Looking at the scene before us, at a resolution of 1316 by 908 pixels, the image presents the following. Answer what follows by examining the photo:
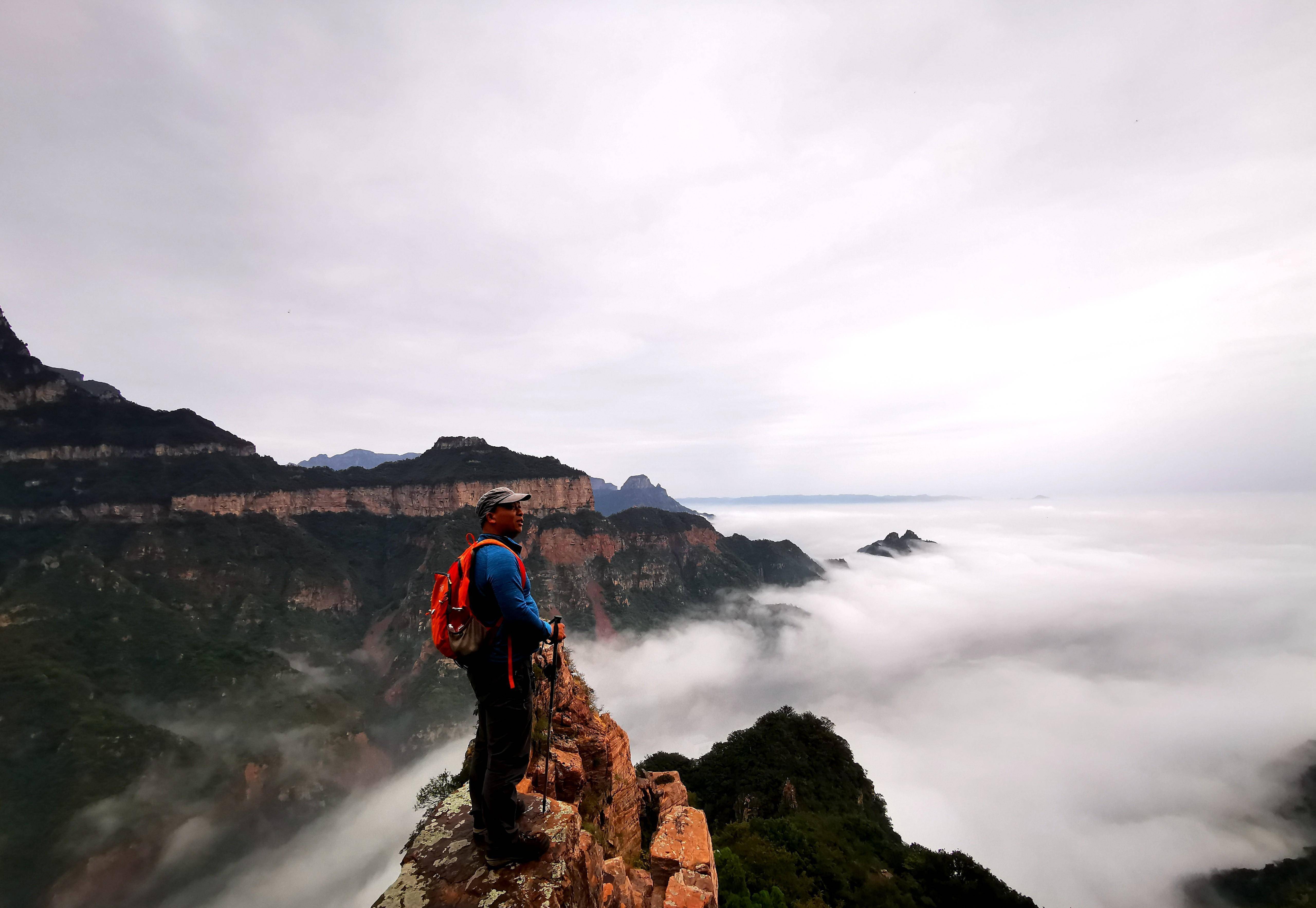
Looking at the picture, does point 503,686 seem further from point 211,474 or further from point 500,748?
point 211,474

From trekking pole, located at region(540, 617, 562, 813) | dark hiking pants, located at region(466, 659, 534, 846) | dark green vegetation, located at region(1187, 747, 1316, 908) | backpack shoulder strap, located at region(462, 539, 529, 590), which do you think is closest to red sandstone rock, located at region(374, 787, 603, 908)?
trekking pole, located at region(540, 617, 562, 813)

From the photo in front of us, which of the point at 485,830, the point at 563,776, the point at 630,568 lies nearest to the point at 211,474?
the point at 630,568

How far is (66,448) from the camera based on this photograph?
83750mm

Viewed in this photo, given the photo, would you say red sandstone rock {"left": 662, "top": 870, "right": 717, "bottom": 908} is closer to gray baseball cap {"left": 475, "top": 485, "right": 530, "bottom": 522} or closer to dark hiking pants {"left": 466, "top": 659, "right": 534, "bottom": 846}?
dark hiking pants {"left": 466, "top": 659, "right": 534, "bottom": 846}

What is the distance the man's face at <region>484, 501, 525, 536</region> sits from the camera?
543 centimetres

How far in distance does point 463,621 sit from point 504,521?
46.3 inches

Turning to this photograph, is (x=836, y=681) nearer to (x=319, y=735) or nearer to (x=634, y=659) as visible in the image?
(x=634, y=659)

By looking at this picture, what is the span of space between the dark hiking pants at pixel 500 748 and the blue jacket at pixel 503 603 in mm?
287

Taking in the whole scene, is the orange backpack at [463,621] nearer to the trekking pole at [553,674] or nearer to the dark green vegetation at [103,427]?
the trekking pole at [553,674]

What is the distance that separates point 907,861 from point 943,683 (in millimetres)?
168854

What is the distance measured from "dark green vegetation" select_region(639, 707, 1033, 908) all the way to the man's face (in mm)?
16856

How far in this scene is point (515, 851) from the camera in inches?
205

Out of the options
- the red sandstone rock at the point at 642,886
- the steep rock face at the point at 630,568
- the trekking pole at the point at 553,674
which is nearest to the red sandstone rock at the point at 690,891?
the red sandstone rock at the point at 642,886

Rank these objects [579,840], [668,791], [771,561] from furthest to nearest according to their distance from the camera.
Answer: [771,561], [668,791], [579,840]
